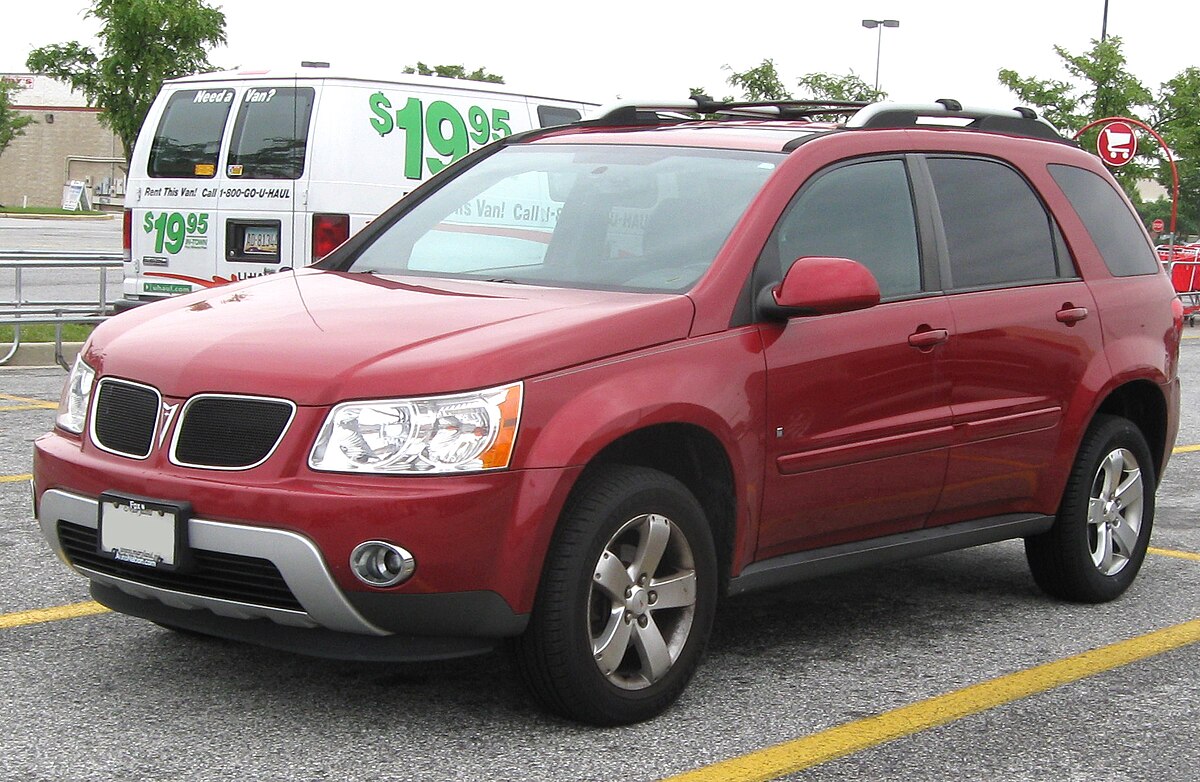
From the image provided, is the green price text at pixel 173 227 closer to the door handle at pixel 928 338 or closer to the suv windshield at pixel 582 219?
the suv windshield at pixel 582 219

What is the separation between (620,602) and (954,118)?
258cm

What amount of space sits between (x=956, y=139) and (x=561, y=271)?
1632 mm

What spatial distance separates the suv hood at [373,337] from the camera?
4094 millimetres

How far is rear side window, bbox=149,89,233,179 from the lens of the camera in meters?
12.0

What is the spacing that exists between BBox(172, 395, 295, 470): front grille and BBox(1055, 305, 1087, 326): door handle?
2946 mm

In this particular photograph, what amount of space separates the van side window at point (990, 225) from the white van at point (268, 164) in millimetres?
6541

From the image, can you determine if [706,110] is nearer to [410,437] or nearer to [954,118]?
[954,118]

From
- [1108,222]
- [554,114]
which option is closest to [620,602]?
[1108,222]

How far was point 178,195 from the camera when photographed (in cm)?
1222

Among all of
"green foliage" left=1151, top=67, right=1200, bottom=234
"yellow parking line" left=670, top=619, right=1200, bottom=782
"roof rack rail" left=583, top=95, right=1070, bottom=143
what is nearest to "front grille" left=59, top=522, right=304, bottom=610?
"yellow parking line" left=670, top=619, right=1200, bottom=782

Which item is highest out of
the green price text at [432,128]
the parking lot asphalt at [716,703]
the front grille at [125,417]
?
the green price text at [432,128]

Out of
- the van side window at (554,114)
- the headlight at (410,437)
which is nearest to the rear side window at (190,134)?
the van side window at (554,114)

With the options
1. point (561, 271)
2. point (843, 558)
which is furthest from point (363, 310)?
point (843, 558)

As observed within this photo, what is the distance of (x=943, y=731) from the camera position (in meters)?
4.50
